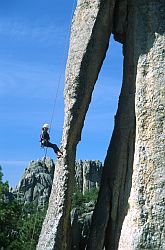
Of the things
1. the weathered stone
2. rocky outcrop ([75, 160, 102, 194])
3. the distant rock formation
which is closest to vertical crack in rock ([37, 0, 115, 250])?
the weathered stone

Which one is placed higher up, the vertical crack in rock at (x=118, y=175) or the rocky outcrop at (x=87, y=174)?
the rocky outcrop at (x=87, y=174)

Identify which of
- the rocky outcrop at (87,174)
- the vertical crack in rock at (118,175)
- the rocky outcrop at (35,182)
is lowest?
the vertical crack in rock at (118,175)

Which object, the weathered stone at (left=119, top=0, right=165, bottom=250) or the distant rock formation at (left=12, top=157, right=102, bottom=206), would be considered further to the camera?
the distant rock formation at (left=12, top=157, right=102, bottom=206)

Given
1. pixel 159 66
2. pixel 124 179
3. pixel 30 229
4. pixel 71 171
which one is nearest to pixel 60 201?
pixel 71 171

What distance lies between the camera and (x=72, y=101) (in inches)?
437

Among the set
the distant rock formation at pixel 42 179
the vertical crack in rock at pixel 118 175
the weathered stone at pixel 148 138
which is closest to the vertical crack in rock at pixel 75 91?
the vertical crack in rock at pixel 118 175

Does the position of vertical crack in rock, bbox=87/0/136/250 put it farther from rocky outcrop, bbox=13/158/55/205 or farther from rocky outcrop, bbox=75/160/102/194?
rocky outcrop, bbox=75/160/102/194

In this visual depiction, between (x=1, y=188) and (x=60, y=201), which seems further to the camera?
(x=1, y=188)

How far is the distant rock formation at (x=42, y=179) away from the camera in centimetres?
5617

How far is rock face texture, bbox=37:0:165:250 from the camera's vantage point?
406 inches

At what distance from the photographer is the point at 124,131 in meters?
11.5

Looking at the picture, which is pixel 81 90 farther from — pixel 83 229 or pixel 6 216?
pixel 6 216

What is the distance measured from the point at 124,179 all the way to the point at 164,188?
1.14 meters

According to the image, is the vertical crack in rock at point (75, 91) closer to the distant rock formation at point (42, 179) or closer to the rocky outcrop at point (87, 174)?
the distant rock formation at point (42, 179)
